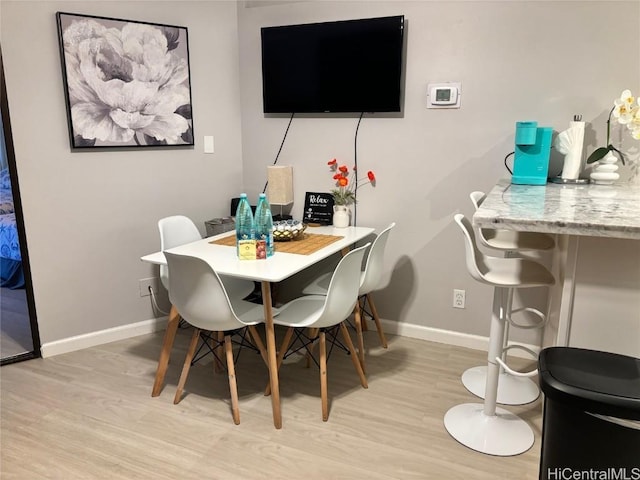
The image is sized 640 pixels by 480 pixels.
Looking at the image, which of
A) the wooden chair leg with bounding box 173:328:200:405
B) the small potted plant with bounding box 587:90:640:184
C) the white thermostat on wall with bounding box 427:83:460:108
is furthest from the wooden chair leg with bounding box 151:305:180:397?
the small potted plant with bounding box 587:90:640:184

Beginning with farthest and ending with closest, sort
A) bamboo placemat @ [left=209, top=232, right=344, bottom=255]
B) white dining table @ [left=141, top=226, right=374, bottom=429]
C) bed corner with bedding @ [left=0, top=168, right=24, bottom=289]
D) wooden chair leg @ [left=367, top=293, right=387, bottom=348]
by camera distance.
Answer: bed corner with bedding @ [left=0, top=168, right=24, bottom=289], wooden chair leg @ [left=367, top=293, right=387, bottom=348], bamboo placemat @ [left=209, top=232, right=344, bottom=255], white dining table @ [left=141, top=226, right=374, bottom=429]

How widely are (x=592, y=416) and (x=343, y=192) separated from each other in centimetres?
211

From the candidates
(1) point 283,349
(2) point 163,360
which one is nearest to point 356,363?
(1) point 283,349

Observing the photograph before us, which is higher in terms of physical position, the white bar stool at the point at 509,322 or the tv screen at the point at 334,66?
the tv screen at the point at 334,66

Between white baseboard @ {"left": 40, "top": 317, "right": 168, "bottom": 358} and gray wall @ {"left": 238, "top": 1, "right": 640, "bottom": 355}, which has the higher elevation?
gray wall @ {"left": 238, "top": 1, "right": 640, "bottom": 355}

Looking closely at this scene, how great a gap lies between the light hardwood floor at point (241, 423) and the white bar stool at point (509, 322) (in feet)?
0.23

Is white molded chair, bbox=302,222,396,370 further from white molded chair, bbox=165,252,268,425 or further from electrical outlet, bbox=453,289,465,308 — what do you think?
white molded chair, bbox=165,252,268,425

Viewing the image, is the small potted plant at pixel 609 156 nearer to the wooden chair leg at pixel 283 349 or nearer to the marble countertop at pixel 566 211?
the marble countertop at pixel 566 211

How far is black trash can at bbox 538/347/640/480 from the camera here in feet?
3.84

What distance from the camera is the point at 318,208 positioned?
3.19 m

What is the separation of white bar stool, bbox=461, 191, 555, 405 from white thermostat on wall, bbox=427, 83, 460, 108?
2.08 feet

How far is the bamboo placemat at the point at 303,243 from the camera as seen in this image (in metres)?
2.44

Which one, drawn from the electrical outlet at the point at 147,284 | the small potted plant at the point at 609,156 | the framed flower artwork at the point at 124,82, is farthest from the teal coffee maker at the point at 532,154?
the electrical outlet at the point at 147,284

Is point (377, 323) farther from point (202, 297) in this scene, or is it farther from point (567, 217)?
point (567, 217)
